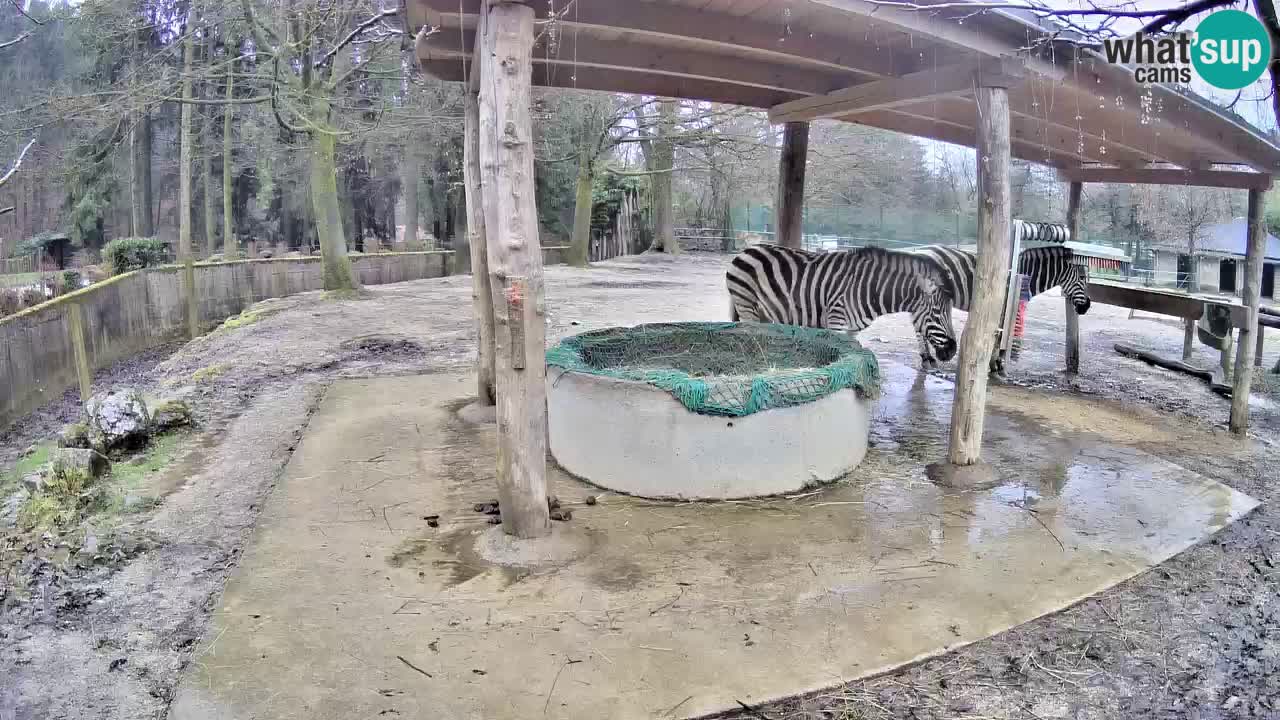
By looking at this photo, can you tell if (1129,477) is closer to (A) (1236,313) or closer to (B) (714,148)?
(A) (1236,313)

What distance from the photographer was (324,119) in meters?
14.6

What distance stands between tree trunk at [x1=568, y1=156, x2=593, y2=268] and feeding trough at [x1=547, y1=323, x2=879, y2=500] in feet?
56.3

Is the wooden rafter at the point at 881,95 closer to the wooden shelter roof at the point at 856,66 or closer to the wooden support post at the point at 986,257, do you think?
the wooden shelter roof at the point at 856,66

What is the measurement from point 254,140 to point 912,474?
22605 mm

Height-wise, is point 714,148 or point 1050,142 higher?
point 714,148

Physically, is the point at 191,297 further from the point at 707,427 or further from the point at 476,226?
the point at 707,427

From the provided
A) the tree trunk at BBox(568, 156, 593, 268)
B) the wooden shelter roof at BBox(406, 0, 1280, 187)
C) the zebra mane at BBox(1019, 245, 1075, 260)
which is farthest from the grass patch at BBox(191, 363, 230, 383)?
the tree trunk at BBox(568, 156, 593, 268)

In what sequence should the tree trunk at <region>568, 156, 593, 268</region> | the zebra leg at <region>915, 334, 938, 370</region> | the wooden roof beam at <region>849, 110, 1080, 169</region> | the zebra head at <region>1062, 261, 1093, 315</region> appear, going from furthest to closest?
the tree trunk at <region>568, 156, 593, 268</region> < the zebra head at <region>1062, 261, 1093, 315</region> < the zebra leg at <region>915, 334, 938, 370</region> < the wooden roof beam at <region>849, 110, 1080, 169</region>

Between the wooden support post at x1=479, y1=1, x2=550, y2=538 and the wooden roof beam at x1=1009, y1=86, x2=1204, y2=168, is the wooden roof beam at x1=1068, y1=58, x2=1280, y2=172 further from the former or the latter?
the wooden support post at x1=479, y1=1, x2=550, y2=538

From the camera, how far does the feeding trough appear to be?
479 cm

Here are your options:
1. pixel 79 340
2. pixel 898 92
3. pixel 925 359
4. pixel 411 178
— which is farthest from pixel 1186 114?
pixel 411 178

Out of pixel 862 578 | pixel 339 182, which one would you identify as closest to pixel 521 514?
pixel 862 578

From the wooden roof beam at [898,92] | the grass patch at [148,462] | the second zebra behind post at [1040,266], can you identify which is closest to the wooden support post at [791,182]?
the wooden roof beam at [898,92]

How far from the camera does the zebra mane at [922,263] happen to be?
8258 mm
